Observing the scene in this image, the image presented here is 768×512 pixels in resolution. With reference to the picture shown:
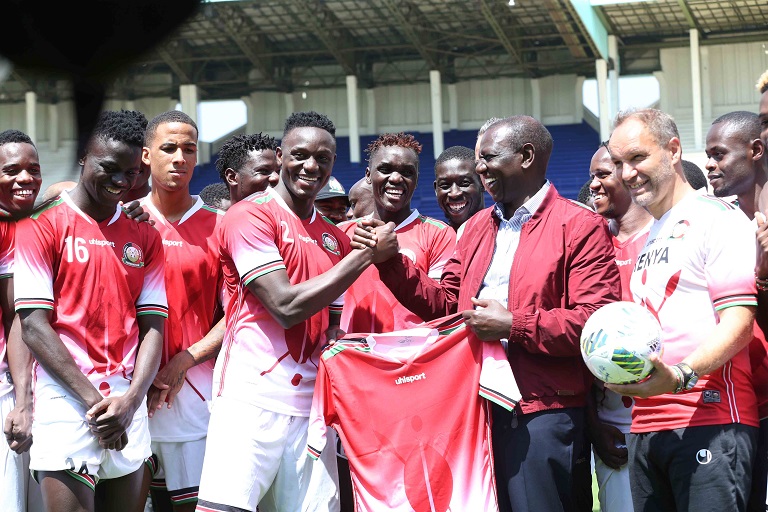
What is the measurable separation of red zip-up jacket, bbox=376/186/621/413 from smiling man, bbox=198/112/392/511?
660mm

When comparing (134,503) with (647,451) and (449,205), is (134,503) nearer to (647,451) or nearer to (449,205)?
(647,451)

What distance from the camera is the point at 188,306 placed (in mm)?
4766

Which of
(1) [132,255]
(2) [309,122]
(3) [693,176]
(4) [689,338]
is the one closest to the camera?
(4) [689,338]

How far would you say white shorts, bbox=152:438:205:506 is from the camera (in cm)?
459

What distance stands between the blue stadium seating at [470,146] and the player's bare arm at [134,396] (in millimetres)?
20589

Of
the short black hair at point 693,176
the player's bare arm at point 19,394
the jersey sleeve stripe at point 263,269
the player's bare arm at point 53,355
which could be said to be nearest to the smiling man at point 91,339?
the player's bare arm at point 53,355

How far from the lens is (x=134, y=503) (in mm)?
4145

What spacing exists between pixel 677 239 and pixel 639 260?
0.26m

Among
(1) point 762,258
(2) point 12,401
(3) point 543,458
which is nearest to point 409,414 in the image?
(3) point 543,458

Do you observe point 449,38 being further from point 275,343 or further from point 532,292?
point 532,292

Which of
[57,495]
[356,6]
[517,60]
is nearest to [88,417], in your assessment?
[57,495]

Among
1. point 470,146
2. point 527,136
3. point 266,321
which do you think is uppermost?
point 470,146

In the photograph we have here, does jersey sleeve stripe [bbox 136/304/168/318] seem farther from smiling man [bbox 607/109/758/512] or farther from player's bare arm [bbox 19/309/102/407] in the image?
smiling man [bbox 607/109/758/512]

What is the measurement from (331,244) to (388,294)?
1.74 ft
